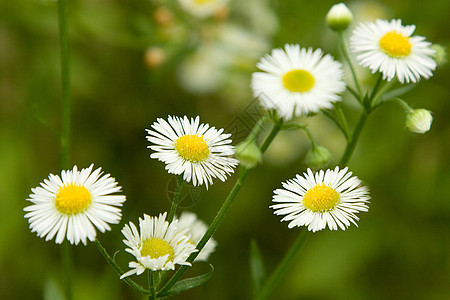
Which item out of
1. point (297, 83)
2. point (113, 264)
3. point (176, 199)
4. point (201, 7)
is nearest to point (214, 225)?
point (176, 199)

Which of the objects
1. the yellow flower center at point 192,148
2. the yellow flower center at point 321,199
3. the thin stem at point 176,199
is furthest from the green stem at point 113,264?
the yellow flower center at point 321,199

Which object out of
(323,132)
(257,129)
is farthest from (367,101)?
(323,132)

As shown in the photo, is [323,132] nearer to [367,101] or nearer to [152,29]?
[152,29]

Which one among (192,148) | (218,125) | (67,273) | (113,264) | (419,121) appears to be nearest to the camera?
(113,264)

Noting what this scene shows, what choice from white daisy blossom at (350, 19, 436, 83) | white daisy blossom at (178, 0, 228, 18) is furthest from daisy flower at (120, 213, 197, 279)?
white daisy blossom at (178, 0, 228, 18)

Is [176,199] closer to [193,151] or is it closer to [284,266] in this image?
[193,151]

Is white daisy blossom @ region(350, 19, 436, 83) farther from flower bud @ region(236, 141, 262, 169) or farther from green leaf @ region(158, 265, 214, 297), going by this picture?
green leaf @ region(158, 265, 214, 297)
